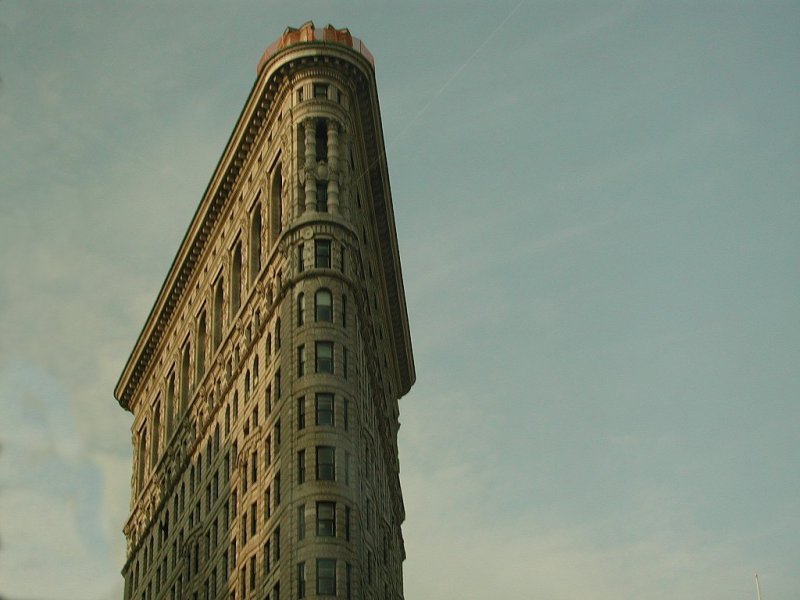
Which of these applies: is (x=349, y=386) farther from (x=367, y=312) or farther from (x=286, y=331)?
(x=367, y=312)

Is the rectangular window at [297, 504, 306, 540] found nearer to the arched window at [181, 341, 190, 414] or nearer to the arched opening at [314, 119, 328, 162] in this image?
the arched opening at [314, 119, 328, 162]

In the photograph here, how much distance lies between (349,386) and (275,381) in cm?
610

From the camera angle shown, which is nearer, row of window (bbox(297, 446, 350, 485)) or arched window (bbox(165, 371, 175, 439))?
row of window (bbox(297, 446, 350, 485))

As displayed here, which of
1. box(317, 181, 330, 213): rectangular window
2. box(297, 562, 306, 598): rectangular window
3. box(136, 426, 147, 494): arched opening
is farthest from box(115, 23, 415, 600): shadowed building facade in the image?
box(136, 426, 147, 494): arched opening

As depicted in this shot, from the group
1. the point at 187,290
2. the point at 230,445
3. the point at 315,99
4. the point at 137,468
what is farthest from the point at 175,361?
the point at 315,99

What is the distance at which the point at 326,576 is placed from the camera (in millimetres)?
89125

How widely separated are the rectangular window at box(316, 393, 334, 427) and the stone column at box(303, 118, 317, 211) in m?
15.9

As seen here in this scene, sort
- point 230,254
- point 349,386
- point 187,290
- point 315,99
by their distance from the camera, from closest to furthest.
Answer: point 349,386, point 315,99, point 230,254, point 187,290

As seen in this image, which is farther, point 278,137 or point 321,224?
point 278,137

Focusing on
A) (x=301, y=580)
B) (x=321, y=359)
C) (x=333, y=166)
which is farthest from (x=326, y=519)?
(x=333, y=166)

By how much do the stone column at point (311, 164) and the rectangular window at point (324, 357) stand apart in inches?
463

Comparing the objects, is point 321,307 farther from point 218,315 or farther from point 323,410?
point 218,315

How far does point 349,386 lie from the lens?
9738 cm

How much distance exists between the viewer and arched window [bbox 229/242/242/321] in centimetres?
11756
